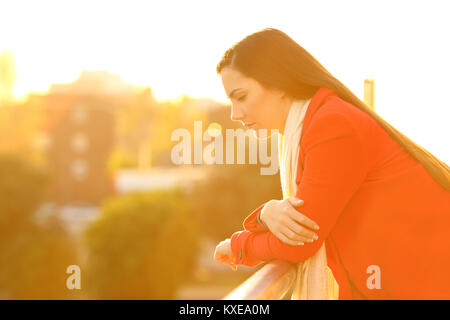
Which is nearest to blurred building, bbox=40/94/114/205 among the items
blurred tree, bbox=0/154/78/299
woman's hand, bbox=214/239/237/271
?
blurred tree, bbox=0/154/78/299

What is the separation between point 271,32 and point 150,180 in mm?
47059

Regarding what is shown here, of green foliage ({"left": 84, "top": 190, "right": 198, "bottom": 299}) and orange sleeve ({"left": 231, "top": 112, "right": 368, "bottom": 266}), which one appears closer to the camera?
orange sleeve ({"left": 231, "top": 112, "right": 368, "bottom": 266})

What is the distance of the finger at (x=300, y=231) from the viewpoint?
4.40ft

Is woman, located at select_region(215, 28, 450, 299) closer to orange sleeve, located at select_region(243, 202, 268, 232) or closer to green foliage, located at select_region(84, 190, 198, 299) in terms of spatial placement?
orange sleeve, located at select_region(243, 202, 268, 232)

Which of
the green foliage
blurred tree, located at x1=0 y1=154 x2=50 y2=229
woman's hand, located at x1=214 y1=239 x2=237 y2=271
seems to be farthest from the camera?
blurred tree, located at x1=0 y1=154 x2=50 y2=229

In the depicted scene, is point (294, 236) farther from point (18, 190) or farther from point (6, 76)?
point (6, 76)

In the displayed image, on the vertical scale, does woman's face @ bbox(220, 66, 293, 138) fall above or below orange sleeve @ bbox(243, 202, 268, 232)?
above

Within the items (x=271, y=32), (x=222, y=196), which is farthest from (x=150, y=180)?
(x=271, y=32)

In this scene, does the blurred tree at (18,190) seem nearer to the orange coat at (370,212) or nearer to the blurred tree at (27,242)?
the blurred tree at (27,242)

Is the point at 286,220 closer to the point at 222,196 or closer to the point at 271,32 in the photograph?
the point at 271,32

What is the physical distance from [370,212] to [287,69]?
40 cm

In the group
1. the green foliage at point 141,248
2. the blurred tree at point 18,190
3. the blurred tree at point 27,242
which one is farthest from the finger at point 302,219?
the blurred tree at point 18,190

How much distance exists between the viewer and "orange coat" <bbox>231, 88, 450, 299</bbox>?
1351 millimetres

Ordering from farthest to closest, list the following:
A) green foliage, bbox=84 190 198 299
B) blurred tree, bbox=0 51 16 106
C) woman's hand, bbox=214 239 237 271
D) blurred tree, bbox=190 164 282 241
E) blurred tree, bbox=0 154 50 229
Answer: blurred tree, bbox=0 51 16 106, blurred tree, bbox=0 154 50 229, blurred tree, bbox=190 164 282 241, green foliage, bbox=84 190 198 299, woman's hand, bbox=214 239 237 271
